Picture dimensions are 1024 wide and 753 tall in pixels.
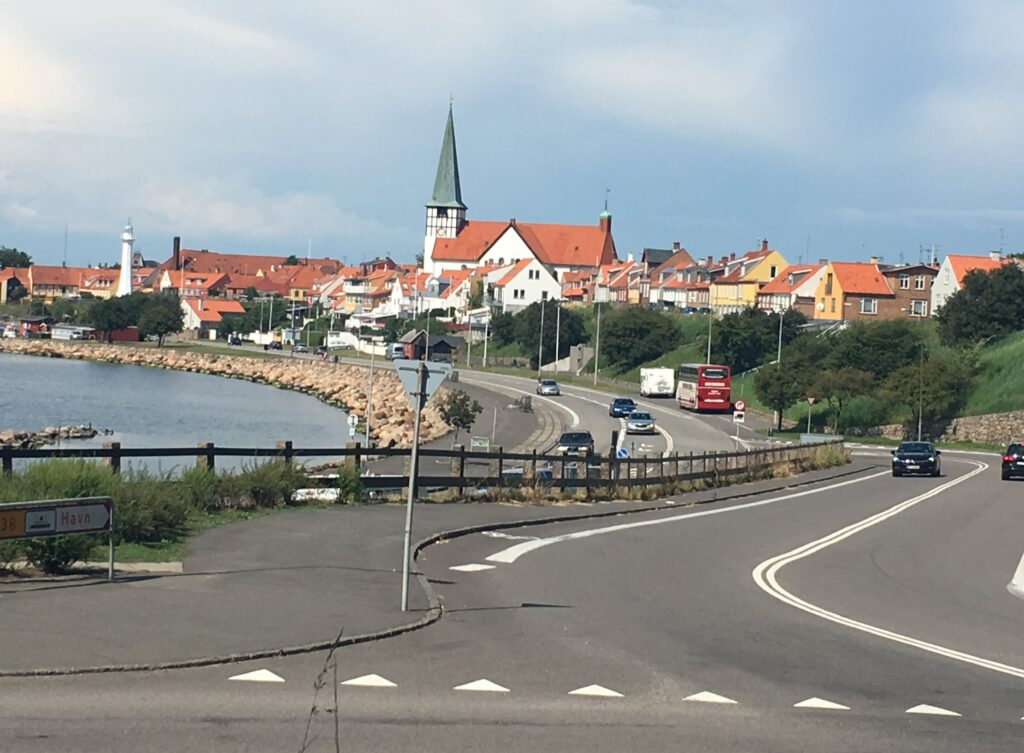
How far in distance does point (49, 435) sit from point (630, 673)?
6553cm

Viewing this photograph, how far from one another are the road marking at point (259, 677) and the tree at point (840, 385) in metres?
72.5

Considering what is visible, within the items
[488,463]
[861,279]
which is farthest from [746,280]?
A: [488,463]

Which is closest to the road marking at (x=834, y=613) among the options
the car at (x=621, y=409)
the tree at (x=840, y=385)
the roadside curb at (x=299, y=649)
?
the roadside curb at (x=299, y=649)

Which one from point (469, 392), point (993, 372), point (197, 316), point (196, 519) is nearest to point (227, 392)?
point (469, 392)

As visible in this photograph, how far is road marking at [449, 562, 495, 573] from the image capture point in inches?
721

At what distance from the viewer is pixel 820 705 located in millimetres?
10836

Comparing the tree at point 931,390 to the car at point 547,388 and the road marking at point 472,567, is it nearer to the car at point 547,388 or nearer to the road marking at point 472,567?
the car at point 547,388

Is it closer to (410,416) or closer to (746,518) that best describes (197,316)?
(410,416)

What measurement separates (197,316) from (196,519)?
183m

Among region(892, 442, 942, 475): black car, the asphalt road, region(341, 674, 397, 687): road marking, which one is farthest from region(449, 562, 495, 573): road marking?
region(892, 442, 942, 475): black car

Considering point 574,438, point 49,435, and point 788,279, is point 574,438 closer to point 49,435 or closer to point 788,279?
point 49,435

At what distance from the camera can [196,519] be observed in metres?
21.2

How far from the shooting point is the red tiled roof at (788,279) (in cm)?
14050

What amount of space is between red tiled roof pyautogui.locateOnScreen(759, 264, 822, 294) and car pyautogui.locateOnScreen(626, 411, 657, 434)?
227ft
